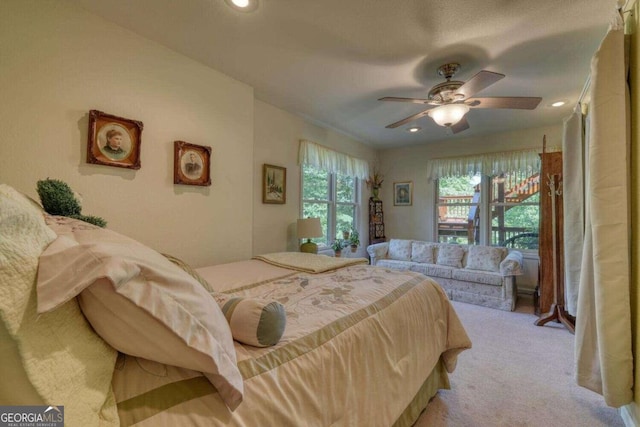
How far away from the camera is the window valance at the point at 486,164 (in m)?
4.09

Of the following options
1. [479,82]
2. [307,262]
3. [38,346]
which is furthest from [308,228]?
[38,346]

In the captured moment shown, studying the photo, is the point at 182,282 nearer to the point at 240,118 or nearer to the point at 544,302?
the point at 240,118

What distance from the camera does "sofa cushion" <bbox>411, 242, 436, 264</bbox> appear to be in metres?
4.33

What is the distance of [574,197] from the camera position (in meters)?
2.09

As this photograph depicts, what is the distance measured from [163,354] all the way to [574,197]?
280 cm

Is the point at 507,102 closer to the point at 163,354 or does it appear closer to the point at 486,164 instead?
the point at 486,164

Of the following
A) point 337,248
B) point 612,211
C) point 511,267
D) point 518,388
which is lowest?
point 518,388

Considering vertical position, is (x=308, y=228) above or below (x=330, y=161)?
below

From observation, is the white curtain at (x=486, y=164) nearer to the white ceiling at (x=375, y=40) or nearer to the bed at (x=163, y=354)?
the white ceiling at (x=375, y=40)

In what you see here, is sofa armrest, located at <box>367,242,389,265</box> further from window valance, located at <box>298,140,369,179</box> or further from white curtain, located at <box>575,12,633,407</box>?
white curtain, located at <box>575,12,633,407</box>

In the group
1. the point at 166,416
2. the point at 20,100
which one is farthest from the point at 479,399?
the point at 20,100

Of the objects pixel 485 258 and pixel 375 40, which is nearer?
Answer: pixel 375 40

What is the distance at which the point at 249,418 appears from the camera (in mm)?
727

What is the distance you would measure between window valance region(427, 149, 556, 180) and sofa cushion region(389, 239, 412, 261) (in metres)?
1.34
